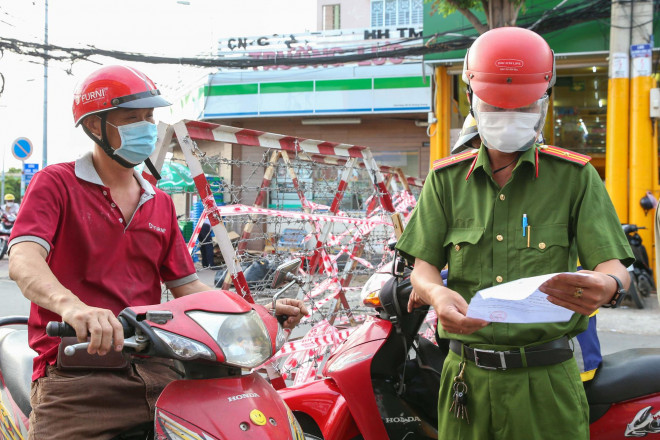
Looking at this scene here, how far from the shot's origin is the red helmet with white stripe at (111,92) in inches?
76.5

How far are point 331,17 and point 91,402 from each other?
77.0 ft

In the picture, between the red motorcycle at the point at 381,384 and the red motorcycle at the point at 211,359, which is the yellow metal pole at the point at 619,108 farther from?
the red motorcycle at the point at 211,359

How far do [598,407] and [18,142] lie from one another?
1425 centimetres

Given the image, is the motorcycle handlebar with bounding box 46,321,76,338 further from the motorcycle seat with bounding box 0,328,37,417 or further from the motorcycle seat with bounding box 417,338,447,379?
the motorcycle seat with bounding box 417,338,447,379

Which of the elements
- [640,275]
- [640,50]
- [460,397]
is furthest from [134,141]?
[640,50]

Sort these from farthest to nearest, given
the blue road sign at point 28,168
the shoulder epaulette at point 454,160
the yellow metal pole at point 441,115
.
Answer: the blue road sign at point 28,168
the yellow metal pole at point 441,115
the shoulder epaulette at point 454,160

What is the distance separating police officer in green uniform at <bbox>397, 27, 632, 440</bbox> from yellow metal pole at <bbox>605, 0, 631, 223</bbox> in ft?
24.7

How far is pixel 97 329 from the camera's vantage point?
1.36 metres

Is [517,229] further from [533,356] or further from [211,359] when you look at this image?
[211,359]

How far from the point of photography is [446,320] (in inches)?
58.5

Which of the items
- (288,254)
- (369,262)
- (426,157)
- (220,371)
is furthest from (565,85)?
Result: (220,371)

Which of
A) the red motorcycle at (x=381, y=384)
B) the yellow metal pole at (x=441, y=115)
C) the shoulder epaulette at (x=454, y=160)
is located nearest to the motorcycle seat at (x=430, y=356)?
the red motorcycle at (x=381, y=384)

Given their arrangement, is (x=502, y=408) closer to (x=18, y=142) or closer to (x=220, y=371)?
(x=220, y=371)

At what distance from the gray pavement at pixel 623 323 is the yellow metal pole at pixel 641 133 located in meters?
1.14
